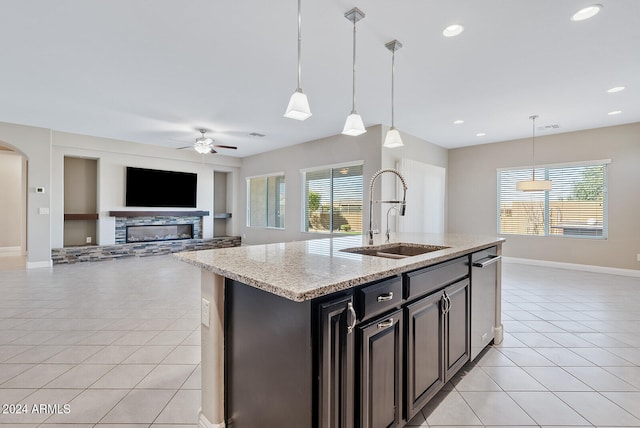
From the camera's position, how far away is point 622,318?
3.18 meters

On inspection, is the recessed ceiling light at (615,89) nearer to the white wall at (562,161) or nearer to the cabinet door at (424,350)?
the white wall at (562,161)

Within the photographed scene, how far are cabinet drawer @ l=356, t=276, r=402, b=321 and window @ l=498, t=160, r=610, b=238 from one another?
6265mm

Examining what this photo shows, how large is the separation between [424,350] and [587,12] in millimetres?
2836

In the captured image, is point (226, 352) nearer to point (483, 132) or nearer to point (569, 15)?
point (569, 15)

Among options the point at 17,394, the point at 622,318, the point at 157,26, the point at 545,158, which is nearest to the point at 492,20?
the point at 157,26

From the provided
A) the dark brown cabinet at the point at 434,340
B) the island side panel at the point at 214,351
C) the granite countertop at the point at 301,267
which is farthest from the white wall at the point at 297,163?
the island side panel at the point at 214,351

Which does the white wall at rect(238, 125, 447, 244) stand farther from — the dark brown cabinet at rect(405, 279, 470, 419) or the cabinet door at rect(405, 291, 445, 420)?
the cabinet door at rect(405, 291, 445, 420)

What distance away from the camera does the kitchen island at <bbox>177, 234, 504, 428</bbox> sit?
109 centimetres

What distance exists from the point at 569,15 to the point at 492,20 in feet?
1.87

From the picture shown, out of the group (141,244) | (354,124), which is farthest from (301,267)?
(141,244)

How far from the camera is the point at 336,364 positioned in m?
1.11

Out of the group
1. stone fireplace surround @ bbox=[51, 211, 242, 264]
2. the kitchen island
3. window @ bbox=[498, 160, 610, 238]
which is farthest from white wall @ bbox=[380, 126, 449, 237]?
stone fireplace surround @ bbox=[51, 211, 242, 264]

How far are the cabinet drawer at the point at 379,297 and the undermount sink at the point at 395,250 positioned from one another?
622 mm

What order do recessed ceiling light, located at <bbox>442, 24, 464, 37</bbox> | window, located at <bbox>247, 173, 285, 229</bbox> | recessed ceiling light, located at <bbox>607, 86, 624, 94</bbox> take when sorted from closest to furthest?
recessed ceiling light, located at <bbox>442, 24, 464, 37</bbox> < recessed ceiling light, located at <bbox>607, 86, 624, 94</bbox> < window, located at <bbox>247, 173, 285, 229</bbox>
